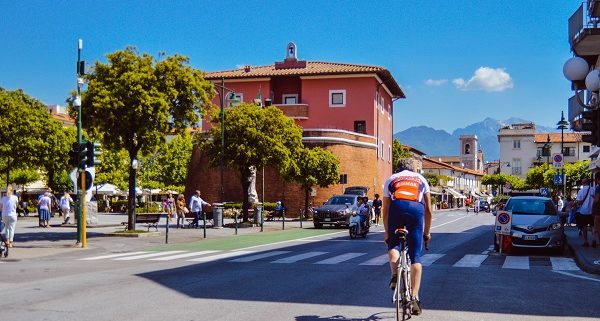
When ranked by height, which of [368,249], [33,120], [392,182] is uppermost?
[33,120]

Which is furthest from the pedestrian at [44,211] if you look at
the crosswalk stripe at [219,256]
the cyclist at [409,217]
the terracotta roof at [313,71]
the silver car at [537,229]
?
the terracotta roof at [313,71]

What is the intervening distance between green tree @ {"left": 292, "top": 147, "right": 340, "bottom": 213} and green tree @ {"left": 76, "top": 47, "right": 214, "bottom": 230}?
19.6 m

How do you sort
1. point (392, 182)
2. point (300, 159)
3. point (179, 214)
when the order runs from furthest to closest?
point (300, 159) → point (179, 214) → point (392, 182)

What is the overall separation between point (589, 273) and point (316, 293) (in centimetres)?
635

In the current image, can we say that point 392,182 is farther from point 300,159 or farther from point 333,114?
point 333,114

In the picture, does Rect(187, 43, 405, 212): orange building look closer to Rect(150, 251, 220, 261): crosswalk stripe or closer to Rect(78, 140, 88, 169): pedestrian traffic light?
Rect(78, 140, 88, 169): pedestrian traffic light

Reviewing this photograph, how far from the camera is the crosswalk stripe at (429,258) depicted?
49.1ft

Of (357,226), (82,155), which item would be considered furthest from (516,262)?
(82,155)

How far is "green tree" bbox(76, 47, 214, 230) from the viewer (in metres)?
24.0

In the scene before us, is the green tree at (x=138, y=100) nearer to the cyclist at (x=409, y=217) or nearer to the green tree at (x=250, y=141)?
the green tree at (x=250, y=141)

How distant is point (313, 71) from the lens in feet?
202

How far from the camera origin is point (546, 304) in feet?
29.2

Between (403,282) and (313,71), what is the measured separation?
55185 millimetres

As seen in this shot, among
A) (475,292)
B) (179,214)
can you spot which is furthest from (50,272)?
(179,214)
